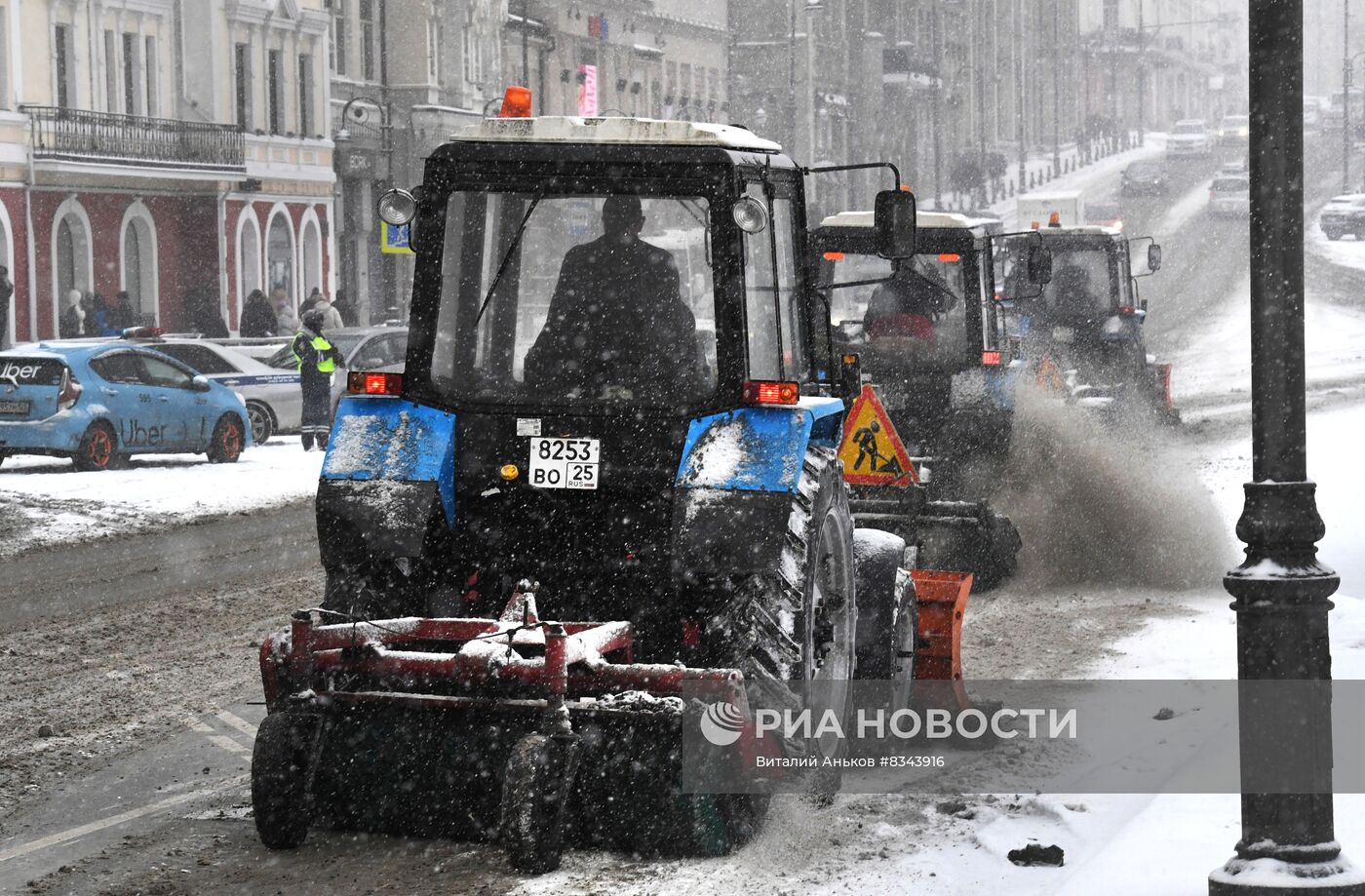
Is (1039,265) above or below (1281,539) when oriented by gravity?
above

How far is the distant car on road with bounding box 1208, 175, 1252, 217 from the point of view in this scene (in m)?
67.4

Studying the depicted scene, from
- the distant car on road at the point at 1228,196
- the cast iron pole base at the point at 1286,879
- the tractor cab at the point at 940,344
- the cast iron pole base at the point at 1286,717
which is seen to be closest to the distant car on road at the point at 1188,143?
the distant car on road at the point at 1228,196

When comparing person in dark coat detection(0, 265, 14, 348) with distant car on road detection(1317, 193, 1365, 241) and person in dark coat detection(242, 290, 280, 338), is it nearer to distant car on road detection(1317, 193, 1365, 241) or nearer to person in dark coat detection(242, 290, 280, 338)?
person in dark coat detection(242, 290, 280, 338)

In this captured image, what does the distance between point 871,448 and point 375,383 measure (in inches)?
218

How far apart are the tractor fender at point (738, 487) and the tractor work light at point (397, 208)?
1243mm

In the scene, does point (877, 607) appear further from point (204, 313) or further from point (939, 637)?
point (204, 313)

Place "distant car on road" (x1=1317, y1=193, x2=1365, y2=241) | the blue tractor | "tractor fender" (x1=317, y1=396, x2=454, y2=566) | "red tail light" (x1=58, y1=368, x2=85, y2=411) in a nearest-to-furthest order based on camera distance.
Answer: the blue tractor → "tractor fender" (x1=317, y1=396, x2=454, y2=566) → "red tail light" (x1=58, y1=368, x2=85, y2=411) → "distant car on road" (x1=1317, y1=193, x2=1365, y2=241)

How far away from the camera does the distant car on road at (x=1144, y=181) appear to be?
78.1 metres

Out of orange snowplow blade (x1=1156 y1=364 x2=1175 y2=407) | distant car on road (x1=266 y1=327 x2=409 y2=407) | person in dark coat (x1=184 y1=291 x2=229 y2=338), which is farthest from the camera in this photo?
person in dark coat (x1=184 y1=291 x2=229 y2=338)

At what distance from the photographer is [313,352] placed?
900 inches

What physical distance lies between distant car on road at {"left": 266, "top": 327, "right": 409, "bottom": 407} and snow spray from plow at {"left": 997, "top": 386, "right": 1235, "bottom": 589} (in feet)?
38.1

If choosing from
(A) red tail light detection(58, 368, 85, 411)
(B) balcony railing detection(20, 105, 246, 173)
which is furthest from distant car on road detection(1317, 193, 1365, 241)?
(A) red tail light detection(58, 368, 85, 411)

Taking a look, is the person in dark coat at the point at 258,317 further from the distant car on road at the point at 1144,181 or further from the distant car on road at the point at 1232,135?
the distant car on road at the point at 1232,135

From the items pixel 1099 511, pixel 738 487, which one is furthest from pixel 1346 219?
pixel 738 487
